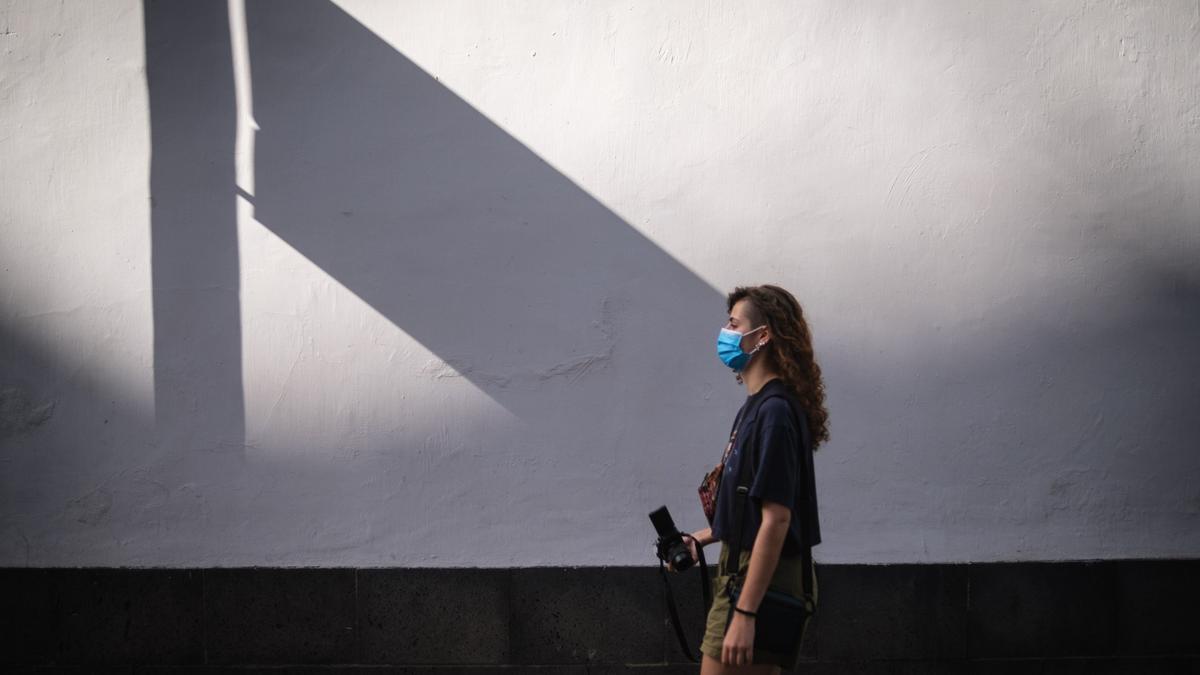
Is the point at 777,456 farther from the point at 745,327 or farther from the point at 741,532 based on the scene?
the point at 745,327

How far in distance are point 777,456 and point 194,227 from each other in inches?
118

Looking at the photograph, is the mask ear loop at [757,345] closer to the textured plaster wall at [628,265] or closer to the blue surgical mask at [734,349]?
the blue surgical mask at [734,349]

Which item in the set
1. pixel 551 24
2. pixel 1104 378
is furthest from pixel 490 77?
pixel 1104 378

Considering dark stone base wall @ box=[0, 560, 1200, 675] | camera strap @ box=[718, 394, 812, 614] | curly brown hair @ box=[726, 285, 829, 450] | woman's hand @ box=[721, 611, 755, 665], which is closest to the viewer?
woman's hand @ box=[721, 611, 755, 665]

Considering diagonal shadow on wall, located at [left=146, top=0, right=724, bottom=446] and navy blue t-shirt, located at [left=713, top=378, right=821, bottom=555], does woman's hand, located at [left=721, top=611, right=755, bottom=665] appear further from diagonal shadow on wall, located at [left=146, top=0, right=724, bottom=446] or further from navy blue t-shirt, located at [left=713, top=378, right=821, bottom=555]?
diagonal shadow on wall, located at [left=146, top=0, right=724, bottom=446]

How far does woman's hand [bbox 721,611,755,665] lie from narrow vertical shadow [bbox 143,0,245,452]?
8.74ft

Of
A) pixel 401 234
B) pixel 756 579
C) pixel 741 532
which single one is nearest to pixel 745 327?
pixel 741 532

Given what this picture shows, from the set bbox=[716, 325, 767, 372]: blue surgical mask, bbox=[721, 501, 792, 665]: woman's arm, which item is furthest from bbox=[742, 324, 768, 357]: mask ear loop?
bbox=[721, 501, 792, 665]: woman's arm

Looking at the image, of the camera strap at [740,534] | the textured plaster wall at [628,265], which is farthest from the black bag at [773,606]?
the textured plaster wall at [628,265]

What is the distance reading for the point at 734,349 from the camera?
10.3 ft

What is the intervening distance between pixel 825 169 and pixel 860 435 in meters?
1.20

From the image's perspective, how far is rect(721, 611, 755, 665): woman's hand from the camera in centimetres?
282

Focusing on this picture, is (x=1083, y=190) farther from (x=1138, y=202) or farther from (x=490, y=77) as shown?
(x=490, y=77)

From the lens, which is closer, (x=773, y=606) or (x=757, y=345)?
(x=773, y=606)
